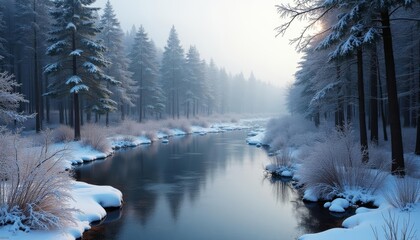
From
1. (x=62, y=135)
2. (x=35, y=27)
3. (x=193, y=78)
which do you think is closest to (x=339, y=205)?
(x=62, y=135)

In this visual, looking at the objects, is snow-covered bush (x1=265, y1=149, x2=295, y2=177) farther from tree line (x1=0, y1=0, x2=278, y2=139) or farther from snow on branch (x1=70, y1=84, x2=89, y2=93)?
snow on branch (x1=70, y1=84, x2=89, y2=93)

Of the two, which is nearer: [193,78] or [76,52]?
[76,52]

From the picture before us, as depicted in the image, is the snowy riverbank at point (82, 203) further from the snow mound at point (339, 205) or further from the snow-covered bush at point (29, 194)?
the snow mound at point (339, 205)

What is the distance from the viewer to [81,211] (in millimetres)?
7973

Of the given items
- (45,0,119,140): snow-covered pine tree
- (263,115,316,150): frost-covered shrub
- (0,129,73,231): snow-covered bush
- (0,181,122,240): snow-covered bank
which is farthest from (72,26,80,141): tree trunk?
(0,129,73,231): snow-covered bush

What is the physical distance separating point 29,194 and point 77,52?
18282 mm

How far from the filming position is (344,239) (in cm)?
788

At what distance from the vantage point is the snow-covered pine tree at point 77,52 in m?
24.4

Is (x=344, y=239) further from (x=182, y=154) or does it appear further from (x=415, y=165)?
(x=182, y=154)

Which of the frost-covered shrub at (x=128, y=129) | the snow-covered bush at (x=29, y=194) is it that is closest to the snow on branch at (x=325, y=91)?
the snow-covered bush at (x=29, y=194)

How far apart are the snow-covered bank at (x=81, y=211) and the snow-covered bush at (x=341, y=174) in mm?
7067

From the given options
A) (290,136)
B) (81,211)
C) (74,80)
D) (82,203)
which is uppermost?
(74,80)

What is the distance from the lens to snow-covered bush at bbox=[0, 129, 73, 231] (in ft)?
24.7

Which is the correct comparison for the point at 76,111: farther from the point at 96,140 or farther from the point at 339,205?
the point at 339,205
